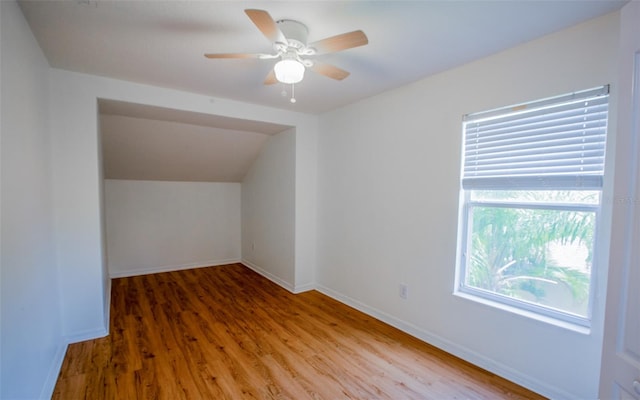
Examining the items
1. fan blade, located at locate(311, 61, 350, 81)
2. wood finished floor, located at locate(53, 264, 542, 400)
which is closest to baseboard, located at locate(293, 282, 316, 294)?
wood finished floor, located at locate(53, 264, 542, 400)

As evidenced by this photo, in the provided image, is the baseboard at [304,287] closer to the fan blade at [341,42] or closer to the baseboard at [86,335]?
the baseboard at [86,335]

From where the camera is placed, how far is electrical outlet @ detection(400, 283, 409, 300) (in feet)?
9.29

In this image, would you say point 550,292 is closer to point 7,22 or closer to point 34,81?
point 7,22

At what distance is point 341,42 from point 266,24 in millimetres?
406

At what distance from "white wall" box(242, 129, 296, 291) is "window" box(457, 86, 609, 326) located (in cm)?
223

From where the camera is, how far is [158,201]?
478cm

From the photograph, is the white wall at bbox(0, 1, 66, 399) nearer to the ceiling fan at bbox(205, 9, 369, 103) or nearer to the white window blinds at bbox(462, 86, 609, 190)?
the ceiling fan at bbox(205, 9, 369, 103)

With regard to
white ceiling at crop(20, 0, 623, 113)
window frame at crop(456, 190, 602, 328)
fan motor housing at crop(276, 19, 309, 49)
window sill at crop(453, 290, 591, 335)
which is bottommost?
window sill at crop(453, 290, 591, 335)

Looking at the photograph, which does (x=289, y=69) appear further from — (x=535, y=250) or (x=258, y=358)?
(x=258, y=358)

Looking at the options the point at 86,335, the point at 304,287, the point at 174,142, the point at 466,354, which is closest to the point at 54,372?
the point at 86,335

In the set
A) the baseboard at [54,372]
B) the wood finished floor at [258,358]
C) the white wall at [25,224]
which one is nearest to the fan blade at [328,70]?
the white wall at [25,224]

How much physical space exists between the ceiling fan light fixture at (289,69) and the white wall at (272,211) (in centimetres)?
204

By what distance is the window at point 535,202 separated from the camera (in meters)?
1.81

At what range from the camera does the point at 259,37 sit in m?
1.95
